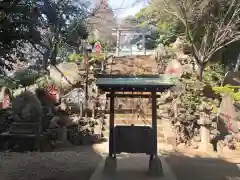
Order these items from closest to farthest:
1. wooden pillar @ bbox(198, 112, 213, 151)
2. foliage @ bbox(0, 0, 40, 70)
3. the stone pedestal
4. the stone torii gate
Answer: foliage @ bbox(0, 0, 40, 70) → wooden pillar @ bbox(198, 112, 213, 151) → the stone pedestal → the stone torii gate

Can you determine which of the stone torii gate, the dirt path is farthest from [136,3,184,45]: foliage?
the dirt path

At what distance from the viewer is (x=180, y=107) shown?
14.6m

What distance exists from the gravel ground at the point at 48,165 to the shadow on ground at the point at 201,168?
2225 mm

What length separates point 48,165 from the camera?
9.12 metres

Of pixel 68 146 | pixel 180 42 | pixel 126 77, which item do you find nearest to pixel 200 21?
pixel 180 42

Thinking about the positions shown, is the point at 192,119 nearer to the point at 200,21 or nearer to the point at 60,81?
the point at 200,21

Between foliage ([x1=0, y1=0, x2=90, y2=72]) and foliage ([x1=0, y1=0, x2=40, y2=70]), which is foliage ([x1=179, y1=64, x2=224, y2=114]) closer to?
foliage ([x1=0, y1=0, x2=90, y2=72])

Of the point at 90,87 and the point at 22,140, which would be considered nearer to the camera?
the point at 22,140

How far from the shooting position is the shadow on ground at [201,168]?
8.24 m

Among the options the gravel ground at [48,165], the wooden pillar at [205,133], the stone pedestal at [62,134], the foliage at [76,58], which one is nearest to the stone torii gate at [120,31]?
the foliage at [76,58]

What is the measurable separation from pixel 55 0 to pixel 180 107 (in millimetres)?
9172

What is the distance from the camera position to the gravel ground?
8.02 m

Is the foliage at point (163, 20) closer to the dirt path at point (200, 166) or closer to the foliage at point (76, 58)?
the foliage at point (76, 58)

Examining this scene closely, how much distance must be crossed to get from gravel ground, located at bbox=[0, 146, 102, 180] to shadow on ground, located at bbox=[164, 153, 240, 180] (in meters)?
2.23
